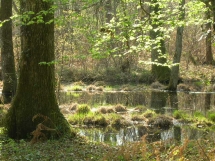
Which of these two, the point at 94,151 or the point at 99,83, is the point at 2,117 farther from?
the point at 99,83

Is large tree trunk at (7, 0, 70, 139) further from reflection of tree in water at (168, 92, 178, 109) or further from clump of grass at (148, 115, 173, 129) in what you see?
reflection of tree in water at (168, 92, 178, 109)

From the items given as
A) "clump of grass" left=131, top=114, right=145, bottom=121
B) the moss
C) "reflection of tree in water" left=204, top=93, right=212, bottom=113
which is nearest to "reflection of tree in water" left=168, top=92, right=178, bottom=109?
"reflection of tree in water" left=204, top=93, right=212, bottom=113

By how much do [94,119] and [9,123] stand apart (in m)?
4.49

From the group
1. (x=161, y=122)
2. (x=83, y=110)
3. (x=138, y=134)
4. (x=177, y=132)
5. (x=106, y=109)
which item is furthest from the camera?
(x=106, y=109)

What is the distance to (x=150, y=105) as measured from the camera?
17.0m

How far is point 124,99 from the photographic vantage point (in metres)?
19.1

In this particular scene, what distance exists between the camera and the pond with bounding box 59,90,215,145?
10836 mm

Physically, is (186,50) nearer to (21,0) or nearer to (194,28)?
(194,28)

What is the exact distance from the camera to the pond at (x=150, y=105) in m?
10.8

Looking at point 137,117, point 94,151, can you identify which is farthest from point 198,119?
point 94,151

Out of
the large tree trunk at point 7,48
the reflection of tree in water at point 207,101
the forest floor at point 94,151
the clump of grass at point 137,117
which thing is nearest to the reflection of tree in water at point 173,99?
the reflection of tree in water at point 207,101

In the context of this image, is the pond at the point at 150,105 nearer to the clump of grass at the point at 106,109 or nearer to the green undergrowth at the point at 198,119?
the green undergrowth at the point at 198,119

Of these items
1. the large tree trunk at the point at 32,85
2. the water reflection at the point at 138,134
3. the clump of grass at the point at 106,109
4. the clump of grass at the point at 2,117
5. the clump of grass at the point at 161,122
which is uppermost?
the large tree trunk at the point at 32,85

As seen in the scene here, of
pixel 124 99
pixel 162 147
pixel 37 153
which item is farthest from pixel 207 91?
pixel 37 153
